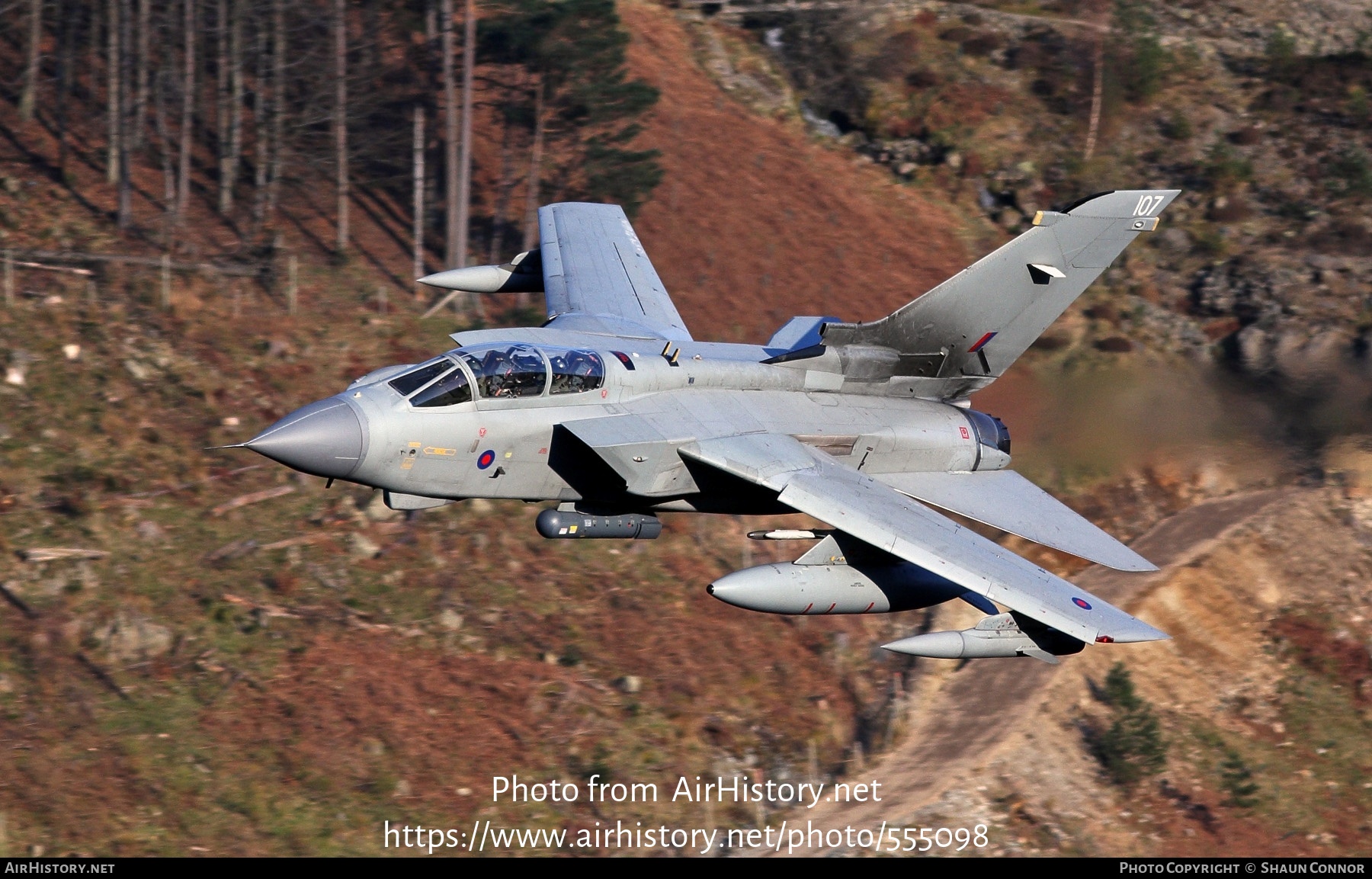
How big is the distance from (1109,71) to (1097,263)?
34.2 metres

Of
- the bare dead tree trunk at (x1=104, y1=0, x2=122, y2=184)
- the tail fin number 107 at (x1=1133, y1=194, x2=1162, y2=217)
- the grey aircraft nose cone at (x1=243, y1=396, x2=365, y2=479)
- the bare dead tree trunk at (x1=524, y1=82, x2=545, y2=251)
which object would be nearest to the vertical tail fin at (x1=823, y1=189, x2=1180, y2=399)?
the tail fin number 107 at (x1=1133, y1=194, x2=1162, y2=217)

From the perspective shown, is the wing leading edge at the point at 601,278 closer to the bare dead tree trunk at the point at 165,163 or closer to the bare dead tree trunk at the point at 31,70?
the bare dead tree trunk at the point at 165,163

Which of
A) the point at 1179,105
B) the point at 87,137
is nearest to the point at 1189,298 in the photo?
the point at 1179,105

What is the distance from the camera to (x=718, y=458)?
19891mm

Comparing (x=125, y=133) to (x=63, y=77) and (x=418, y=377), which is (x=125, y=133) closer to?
(x=63, y=77)

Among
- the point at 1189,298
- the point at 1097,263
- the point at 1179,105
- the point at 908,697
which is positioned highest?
→ the point at 1097,263

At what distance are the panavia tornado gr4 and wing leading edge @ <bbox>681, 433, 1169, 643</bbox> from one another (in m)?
0.04

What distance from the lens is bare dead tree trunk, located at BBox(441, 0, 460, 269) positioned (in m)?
40.0

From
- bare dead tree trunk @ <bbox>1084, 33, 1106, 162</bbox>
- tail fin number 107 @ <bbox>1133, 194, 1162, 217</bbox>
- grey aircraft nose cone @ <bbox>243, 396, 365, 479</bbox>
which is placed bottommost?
bare dead tree trunk @ <bbox>1084, 33, 1106, 162</bbox>

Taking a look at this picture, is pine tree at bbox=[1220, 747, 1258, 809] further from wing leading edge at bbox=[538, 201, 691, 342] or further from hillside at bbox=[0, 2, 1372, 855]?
wing leading edge at bbox=[538, 201, 691, 342]

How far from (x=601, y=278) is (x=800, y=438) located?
617cm

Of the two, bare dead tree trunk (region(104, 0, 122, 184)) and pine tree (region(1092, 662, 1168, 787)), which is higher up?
bare dead tree trunk (region(104, 0, 122, 184))

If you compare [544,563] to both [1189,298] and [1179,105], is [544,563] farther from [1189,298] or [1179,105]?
[1179,105]

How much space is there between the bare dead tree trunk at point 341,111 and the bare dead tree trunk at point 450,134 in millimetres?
2903
